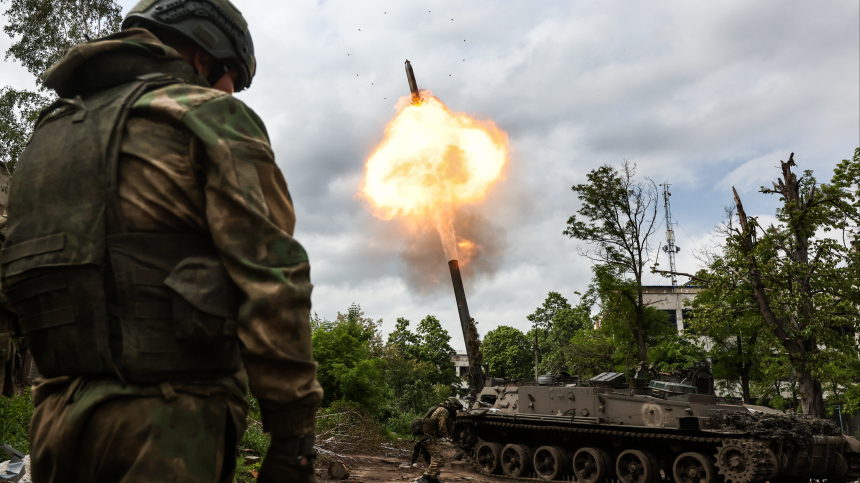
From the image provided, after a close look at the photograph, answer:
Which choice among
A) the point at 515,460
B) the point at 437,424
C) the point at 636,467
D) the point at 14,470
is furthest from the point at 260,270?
the point at 515,460

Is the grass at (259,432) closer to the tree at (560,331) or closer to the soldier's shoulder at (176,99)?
the soldier's shoulder at (176,99)

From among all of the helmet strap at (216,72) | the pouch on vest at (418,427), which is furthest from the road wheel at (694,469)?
the helmet strap at (216,72)

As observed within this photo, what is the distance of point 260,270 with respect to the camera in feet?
6.17

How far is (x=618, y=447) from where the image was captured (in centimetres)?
1418

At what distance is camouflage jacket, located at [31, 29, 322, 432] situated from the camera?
1.87m

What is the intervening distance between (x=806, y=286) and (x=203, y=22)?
2058 cm

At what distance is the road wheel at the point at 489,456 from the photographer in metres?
16.0

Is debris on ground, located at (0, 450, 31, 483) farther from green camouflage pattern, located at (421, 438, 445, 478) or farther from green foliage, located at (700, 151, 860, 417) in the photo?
green foliage, located at (700, 151, 860, 417)

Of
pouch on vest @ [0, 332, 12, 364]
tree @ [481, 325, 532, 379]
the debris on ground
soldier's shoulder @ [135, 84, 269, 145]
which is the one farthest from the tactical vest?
tree @ [481, 325, 532, 379]

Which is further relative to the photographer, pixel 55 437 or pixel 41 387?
pixel 41 387

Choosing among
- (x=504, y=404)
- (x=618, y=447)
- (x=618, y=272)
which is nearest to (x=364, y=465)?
(x=504, y=404)

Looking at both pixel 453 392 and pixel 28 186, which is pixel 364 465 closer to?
pixel 28 186

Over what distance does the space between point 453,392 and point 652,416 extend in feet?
109

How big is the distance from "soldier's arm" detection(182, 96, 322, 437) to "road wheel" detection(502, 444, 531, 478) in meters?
14.3
